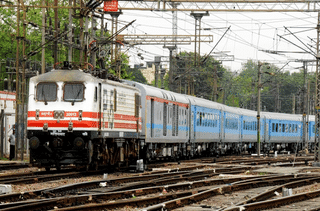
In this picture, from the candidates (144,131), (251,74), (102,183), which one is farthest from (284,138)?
(251,74)

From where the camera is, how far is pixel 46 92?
21.1m

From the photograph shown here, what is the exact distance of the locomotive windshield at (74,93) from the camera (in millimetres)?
20844

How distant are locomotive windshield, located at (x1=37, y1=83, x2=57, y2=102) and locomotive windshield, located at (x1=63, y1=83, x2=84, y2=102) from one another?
411mm

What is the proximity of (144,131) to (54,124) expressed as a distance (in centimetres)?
685

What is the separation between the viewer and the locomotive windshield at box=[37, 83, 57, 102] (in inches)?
828

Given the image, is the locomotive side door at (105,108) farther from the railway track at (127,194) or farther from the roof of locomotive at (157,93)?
the roof of locomotive at (157,93)

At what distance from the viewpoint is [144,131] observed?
26.9 m

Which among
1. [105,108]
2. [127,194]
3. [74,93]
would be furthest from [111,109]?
[127,194]

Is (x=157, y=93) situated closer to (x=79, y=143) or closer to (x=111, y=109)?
(x=111, y=109)

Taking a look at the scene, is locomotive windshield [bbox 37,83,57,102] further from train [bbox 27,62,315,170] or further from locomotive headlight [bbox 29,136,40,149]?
locomotive headlight [bbox 29,136,40,149]

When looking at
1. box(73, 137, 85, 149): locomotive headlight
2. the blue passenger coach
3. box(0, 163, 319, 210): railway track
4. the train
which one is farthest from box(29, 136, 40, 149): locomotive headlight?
the blue passenger coach

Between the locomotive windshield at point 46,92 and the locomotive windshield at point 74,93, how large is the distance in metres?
0.41

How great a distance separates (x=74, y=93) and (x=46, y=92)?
3.34ft

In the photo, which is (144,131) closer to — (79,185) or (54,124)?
(54,124)
